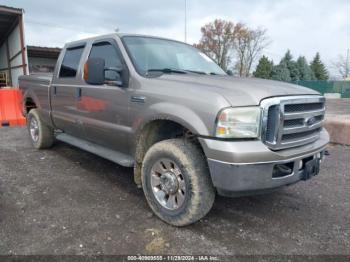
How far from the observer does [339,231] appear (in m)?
3.09

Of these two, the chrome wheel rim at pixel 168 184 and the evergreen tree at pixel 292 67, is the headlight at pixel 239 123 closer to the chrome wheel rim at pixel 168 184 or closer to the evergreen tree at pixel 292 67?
the chrome wheel rim at pixel 168 184

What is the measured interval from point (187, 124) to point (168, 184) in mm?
678

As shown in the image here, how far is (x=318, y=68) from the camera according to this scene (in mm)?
51406

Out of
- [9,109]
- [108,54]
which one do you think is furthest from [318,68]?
[108,54]

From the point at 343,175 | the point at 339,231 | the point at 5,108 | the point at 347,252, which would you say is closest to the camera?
the point at 347,252

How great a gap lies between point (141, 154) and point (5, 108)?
7222mm

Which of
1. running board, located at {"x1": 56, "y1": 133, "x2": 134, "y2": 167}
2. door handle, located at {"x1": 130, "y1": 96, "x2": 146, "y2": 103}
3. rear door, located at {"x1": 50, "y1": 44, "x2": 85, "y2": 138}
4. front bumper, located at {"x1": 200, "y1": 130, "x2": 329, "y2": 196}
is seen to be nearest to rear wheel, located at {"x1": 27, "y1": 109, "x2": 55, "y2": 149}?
rear door, located at {"x1": 50, "y1": 44, "x2": 85, "y2": 138}

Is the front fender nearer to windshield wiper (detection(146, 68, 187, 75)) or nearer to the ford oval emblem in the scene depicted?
windshield wiper (detection(146, 68, 187, 75))

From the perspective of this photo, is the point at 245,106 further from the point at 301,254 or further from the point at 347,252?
the point at 347,252

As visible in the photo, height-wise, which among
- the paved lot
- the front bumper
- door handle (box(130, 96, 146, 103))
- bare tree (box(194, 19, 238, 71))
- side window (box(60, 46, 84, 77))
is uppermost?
bare tree (box(194, 19, 238, 71))

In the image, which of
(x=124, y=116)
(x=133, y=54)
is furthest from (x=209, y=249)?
(x=133, y=54)

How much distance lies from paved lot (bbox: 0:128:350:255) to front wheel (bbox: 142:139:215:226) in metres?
A: 0.18

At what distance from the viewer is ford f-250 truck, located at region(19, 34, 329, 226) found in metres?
2.61

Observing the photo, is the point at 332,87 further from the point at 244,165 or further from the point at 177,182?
the point at 244,165
